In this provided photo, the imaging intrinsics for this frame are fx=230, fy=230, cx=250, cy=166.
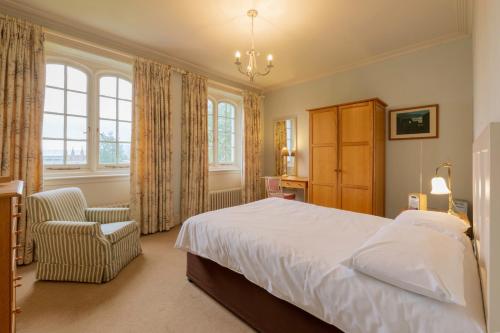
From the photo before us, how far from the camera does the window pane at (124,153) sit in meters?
3.77

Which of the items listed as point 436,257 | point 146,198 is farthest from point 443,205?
point 146,198

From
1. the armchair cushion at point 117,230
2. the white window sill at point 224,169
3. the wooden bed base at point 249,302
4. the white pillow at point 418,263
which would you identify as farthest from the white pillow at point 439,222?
the white window sill at point 224,169

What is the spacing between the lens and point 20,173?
259cm

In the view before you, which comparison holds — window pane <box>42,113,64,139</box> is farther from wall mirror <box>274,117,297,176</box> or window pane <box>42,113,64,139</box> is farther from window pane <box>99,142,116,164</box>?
wall mirror <box>274,117,297,176</box>

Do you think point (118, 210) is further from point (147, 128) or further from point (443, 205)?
point (443, 205)

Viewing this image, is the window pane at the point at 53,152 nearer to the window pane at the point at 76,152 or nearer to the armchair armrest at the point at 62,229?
the window pane at the point at 76,152

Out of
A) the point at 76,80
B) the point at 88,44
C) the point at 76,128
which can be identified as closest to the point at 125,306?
the point at 76,128

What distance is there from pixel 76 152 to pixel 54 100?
0.74m

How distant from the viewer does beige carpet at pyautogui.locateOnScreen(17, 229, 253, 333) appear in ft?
5.59

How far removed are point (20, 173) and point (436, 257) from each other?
3793mm

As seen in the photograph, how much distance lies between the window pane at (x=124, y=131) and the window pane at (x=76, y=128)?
0.47 metres

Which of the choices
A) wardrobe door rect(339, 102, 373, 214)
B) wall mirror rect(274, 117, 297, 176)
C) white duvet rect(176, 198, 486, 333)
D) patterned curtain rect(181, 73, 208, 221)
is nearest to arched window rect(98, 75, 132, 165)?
patterned curtain rect(181, 73, 208, 221)

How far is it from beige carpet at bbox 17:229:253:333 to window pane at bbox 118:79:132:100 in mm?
2605

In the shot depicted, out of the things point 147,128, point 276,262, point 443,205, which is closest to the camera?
point 276,262
